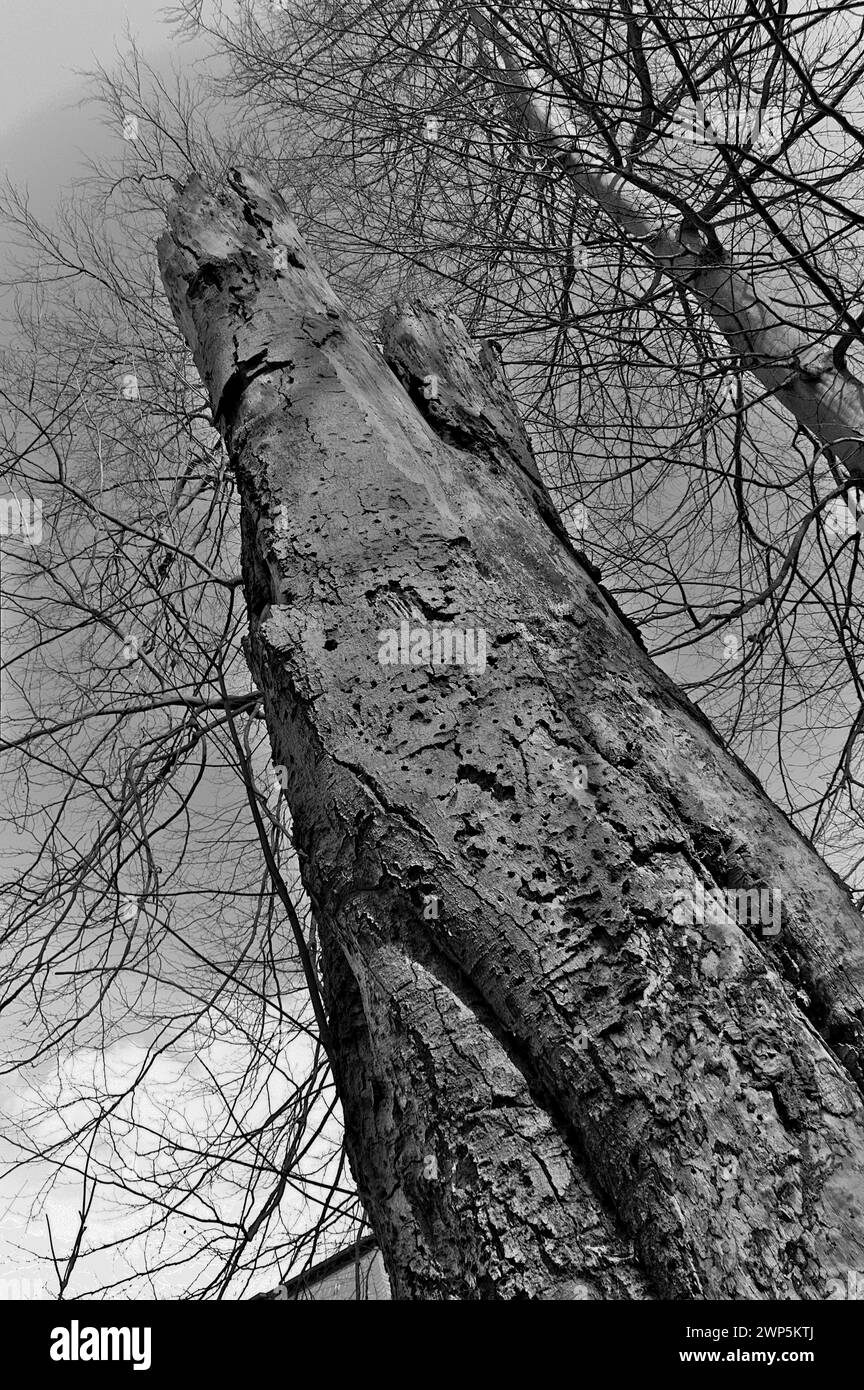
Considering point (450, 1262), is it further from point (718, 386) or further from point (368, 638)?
point (718, 386)

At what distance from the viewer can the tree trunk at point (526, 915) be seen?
0.83m

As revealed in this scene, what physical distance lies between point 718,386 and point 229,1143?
2.88 m

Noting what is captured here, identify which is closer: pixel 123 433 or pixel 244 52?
pixel 244 52

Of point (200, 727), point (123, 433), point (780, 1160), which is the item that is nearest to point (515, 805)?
point (780, 1160)

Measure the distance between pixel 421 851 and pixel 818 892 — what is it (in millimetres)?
456

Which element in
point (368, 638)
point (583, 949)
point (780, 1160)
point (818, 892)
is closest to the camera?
point (780, 1160)

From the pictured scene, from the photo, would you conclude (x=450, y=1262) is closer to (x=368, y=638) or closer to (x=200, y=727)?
(x=368, y=638)

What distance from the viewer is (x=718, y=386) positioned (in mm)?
3256

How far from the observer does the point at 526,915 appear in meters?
1.00

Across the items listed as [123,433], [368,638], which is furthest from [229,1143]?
[123,433]

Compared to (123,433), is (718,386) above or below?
below

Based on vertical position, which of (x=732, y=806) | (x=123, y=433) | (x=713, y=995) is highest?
(x=123, y=433)

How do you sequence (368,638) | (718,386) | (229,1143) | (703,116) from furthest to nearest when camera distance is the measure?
(718,386) < (229,1143) < (703,116) < (368,638)

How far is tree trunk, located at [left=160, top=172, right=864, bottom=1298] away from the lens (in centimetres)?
83
